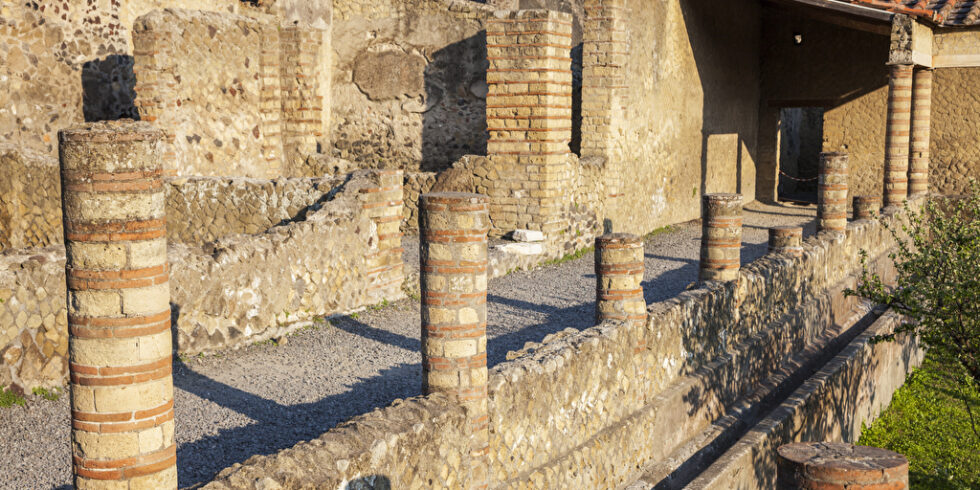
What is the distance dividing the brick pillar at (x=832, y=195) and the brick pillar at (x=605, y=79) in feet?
7.90

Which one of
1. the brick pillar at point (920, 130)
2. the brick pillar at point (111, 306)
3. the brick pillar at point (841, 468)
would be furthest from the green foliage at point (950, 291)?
the brick pillar at point (920, 130)

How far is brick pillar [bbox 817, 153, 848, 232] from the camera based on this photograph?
1108 centimetres

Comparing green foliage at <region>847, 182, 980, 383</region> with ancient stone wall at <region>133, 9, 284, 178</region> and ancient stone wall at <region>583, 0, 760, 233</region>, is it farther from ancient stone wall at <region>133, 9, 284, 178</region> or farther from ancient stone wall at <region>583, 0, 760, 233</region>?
ancient stone wall at <region>133, 9, 284, 178</region>

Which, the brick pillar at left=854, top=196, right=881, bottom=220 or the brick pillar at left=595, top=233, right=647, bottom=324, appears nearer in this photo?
the brick pillar at left=595, top=233, right=647, bottom=324

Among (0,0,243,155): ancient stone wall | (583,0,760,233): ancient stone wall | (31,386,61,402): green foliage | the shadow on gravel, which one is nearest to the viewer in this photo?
the shadow on gravel

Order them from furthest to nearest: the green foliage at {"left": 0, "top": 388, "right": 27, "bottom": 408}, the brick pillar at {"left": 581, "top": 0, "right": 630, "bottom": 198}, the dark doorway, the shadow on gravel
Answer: the dark doorway → the brick pillar at {"left": 581, "top": 0, "right": 630, "bottom": 198} → the green foliage at {"left": 0, "top": 388, "right": 27, "bottom": 408} → the shadow on gravel

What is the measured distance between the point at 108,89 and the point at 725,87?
923cm

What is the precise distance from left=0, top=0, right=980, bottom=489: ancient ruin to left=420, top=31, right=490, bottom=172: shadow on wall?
4cm

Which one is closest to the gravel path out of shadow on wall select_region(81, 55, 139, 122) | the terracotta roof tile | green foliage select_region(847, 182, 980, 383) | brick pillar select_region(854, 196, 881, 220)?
green foliage select_region(847, 182, 980, 383)

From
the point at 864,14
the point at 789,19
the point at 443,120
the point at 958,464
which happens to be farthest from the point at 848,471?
the point at 789,19

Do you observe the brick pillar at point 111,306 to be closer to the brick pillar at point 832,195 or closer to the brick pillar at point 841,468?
the brick pillar at point 841,468

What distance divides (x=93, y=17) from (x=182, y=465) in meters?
8.47

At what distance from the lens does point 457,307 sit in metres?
4.74

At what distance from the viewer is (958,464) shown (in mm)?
7730
